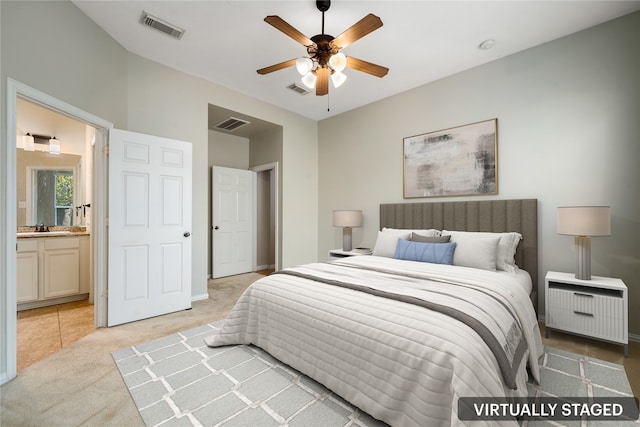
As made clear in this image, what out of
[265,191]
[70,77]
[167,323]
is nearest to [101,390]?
[167,323]

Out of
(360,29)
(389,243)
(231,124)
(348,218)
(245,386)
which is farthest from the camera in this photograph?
(231,124)

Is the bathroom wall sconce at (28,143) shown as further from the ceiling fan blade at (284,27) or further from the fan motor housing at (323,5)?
the fan motor housing at (323,5)

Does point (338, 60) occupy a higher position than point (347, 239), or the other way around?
point (338, 60)

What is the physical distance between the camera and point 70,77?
7.91ft

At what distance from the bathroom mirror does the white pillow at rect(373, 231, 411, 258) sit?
13.8 feet

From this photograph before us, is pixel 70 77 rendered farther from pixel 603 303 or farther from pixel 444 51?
pixel 603 303

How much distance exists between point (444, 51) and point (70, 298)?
557cm

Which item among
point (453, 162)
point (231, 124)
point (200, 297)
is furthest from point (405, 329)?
point (231, 124)

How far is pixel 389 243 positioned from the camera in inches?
135

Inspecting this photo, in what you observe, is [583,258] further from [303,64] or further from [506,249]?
[303,64]

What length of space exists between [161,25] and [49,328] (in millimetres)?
3237

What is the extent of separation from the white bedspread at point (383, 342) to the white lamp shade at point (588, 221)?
0.85 metres

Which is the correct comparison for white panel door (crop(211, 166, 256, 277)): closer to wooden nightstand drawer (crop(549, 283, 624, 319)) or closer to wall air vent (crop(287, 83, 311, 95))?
wall air vent (crop(287, 83, 311, 95))

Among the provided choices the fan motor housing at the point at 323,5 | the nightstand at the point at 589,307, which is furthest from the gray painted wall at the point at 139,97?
the nightstand at the point at 589,307
